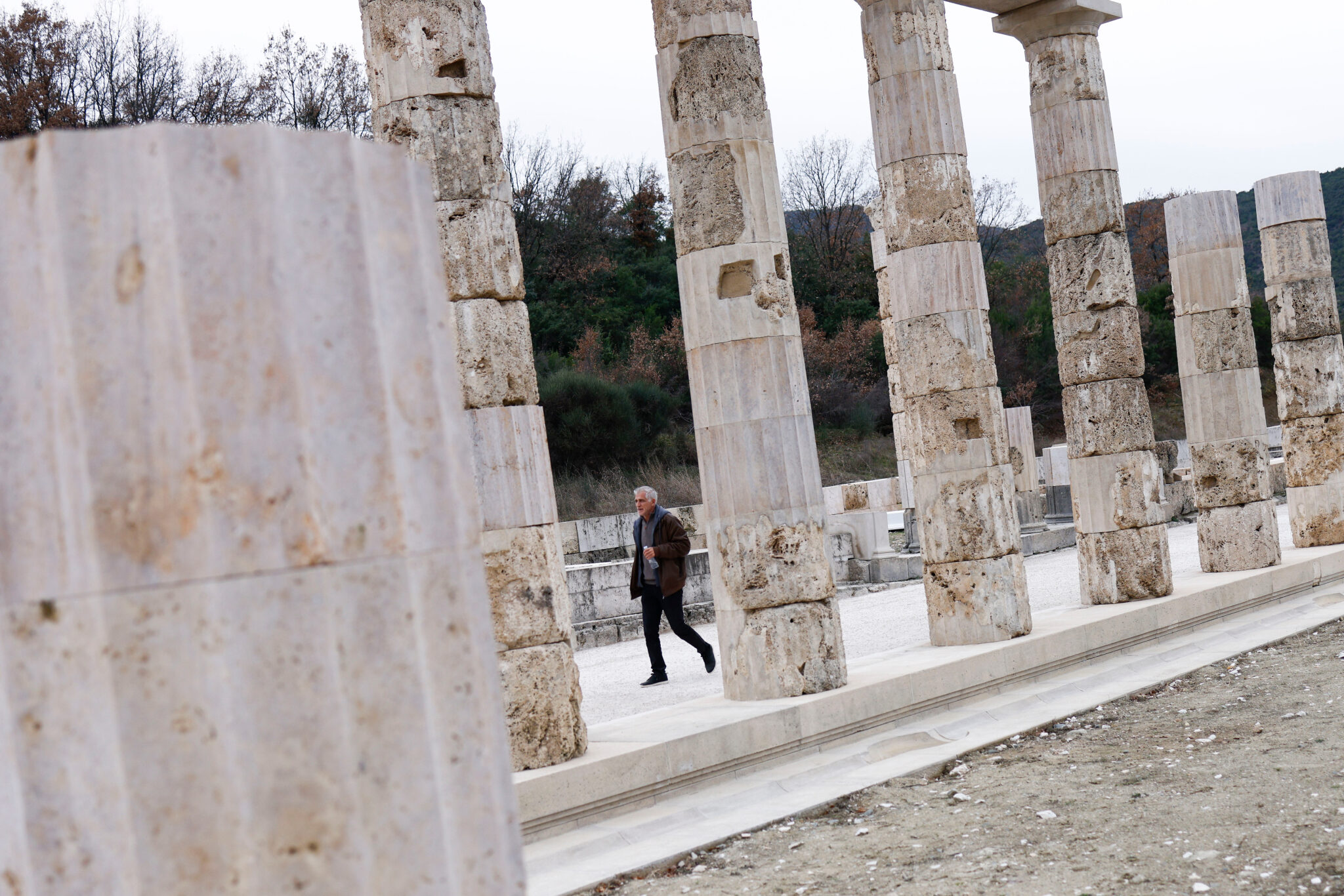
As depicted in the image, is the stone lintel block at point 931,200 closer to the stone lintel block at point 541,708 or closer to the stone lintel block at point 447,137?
the stone lintel block at point 447,137

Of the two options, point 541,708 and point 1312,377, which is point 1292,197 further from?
point 541,708

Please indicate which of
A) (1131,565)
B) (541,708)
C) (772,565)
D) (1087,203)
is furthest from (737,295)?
(1131,565)

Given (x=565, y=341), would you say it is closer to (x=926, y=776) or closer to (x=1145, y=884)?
(x=926, y=776)

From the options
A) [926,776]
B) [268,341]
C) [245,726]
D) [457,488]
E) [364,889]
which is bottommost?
[926,776]

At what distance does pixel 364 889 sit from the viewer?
5.54ft

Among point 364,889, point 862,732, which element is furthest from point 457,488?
point 862,732

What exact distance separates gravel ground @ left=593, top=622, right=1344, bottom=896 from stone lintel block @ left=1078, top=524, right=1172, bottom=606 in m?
3.12

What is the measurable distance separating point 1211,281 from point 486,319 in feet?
30.3

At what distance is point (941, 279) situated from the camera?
387 inches

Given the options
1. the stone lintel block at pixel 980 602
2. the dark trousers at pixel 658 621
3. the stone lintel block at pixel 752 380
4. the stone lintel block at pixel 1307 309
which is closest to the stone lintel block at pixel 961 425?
the stone lintel block at pixel 980 602

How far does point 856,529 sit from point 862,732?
936cm

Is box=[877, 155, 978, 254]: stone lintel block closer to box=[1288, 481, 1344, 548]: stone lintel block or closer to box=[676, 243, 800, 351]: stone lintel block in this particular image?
box=[676, 243, 800, 351]: stone lintel block

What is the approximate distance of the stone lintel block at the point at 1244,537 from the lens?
1264 cm

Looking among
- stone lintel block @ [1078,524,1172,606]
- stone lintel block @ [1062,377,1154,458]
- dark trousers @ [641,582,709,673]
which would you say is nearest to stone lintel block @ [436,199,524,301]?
dark trousers @ [641,582,709,673]
